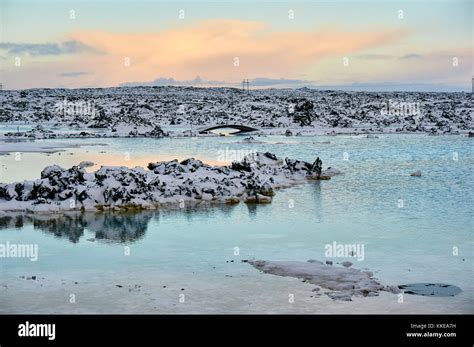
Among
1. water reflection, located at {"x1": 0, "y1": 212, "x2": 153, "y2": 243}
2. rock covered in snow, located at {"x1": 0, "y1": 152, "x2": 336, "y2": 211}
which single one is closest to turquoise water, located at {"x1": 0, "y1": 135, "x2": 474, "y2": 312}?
water reflection, located at {"x1": 0, "y1": 212, "x2": 153, "y2": 243}

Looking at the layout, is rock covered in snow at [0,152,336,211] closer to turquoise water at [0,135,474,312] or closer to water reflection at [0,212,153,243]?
water reflection at [0,212,153,243]

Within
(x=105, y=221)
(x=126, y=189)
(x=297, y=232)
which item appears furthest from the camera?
(x=126, y=189)

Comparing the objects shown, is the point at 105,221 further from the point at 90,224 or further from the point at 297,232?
the point at 297,232

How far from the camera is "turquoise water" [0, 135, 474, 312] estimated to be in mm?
17703

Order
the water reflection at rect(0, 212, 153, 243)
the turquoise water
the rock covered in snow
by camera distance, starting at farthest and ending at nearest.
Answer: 1. the rock covered in snow
2. the water reflection at rect(0, 212, 153, 243)
3. the turquoise water

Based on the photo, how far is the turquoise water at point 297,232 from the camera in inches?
697

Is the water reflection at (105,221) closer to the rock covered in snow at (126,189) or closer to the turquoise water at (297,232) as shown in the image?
the turquoise water at (297,232)

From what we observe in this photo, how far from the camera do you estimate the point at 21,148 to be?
55406 mm

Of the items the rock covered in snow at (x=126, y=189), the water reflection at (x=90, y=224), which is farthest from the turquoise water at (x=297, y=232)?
the rock covered in snow at (x=126, y=189)

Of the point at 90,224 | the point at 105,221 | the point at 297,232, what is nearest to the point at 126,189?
the point at 105,221

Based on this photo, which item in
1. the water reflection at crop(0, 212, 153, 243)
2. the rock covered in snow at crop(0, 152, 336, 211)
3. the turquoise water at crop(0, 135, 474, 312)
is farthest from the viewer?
the rock covered in snow at crop(0, 152, 336, 211)

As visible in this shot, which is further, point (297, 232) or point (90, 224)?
point (90, 224)

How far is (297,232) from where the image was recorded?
866 inches
